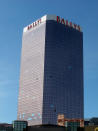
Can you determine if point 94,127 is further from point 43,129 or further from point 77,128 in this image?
point 43,129

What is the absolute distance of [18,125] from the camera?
121 meters

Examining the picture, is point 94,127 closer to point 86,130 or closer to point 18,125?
point 86,130

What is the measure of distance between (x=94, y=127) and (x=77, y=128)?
785 cm

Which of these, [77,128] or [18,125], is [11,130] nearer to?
[18,125]

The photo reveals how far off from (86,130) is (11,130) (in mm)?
29820

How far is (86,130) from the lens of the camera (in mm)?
119375

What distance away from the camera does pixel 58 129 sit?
122 meters

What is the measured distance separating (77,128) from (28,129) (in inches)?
766

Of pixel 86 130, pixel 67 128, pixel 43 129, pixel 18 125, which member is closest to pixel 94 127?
pixel 86 130

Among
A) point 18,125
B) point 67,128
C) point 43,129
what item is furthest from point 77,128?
point 18,125

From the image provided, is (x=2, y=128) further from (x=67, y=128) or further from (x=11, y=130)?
(x=67, y=128)

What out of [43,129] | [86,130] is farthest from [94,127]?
[43,129]

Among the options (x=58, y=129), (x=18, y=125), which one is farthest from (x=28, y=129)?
(x=58, y=129)

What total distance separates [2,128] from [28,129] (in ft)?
37.4
